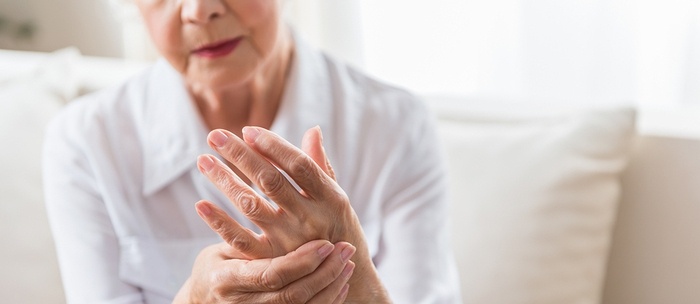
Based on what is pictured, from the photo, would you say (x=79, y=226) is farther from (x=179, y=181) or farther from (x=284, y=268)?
(x=284, y=268)

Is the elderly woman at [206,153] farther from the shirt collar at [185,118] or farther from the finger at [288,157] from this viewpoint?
the finger at [288,157]

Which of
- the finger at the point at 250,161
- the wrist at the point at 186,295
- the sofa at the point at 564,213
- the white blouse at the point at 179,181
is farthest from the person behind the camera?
the sofa at the point at 564,213

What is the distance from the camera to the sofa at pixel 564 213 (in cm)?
143

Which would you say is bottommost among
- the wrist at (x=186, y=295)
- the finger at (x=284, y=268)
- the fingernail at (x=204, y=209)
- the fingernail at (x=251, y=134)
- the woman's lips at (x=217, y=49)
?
the wrist at (x=186, y=295)

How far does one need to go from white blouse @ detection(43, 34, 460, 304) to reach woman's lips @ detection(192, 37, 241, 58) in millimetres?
174

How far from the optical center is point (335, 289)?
100 cm

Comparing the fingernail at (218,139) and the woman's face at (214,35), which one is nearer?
the fingernail at (218,139)

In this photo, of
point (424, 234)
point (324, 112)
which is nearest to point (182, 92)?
point (324, 112)

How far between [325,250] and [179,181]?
0.43m

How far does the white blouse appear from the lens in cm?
129

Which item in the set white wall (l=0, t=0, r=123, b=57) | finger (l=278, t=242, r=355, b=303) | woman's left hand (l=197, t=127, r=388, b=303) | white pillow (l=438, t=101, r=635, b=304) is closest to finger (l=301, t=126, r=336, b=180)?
woman's left hand (l=197, t=127, r=388, b=303)

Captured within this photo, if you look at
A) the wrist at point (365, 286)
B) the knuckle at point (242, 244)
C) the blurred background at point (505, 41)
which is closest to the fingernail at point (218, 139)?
the knuckle at point (242, 244)

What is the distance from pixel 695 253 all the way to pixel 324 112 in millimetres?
560

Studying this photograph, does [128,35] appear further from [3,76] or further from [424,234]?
[424,234]
